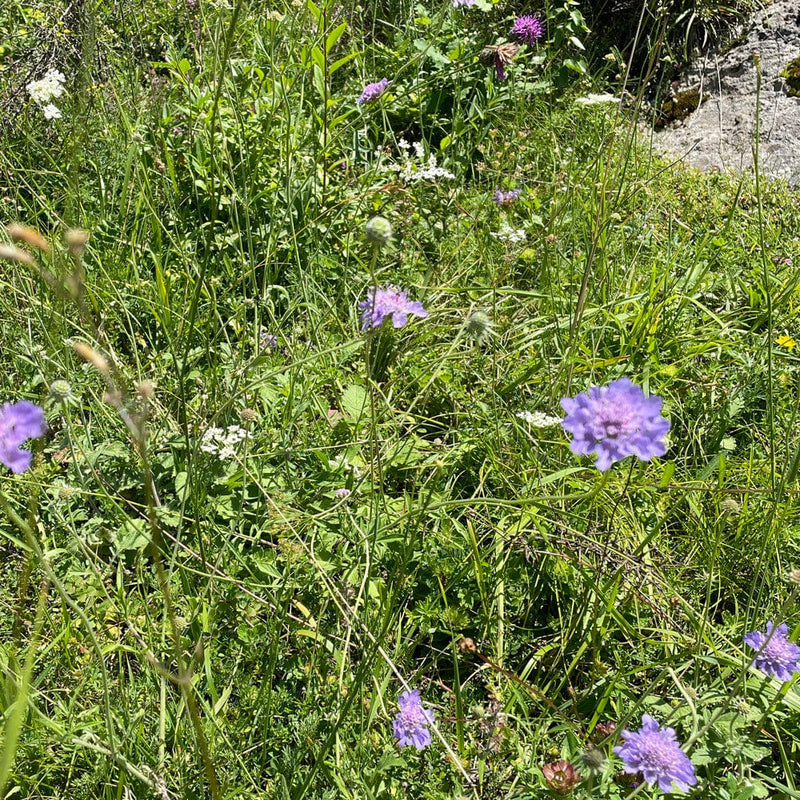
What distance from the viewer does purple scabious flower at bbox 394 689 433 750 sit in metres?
1.13

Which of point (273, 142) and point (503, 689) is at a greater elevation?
point (273, 142)

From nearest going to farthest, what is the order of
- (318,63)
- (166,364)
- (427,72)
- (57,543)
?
(57,543), (166,364), (318,63), (427,72)

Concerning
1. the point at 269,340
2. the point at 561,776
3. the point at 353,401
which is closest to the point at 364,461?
the point at 353,401

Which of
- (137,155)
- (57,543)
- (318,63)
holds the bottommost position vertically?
(57,543)

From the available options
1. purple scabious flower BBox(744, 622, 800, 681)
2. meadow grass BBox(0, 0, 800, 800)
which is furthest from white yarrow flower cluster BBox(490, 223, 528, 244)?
purple scabious flower BBox(744, 622, 800, 681)

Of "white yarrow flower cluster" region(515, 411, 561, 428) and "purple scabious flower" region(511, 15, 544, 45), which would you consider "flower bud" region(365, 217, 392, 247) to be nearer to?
"white yarrow flower cluster" region(515, 411, 561, 428)

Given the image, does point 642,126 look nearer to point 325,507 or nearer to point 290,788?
point 325,507

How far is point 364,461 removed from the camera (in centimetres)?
158

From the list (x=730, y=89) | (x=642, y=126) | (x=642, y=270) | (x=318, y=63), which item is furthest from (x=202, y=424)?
(x=730, y=89)

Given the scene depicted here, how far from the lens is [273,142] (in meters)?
2.07

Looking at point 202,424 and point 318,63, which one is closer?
point 202,424

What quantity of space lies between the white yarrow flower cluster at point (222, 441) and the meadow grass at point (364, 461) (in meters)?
0.01

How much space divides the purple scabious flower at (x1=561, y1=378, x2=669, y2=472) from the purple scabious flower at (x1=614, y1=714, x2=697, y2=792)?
1.49 ft

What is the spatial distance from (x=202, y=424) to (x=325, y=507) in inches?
12.5
